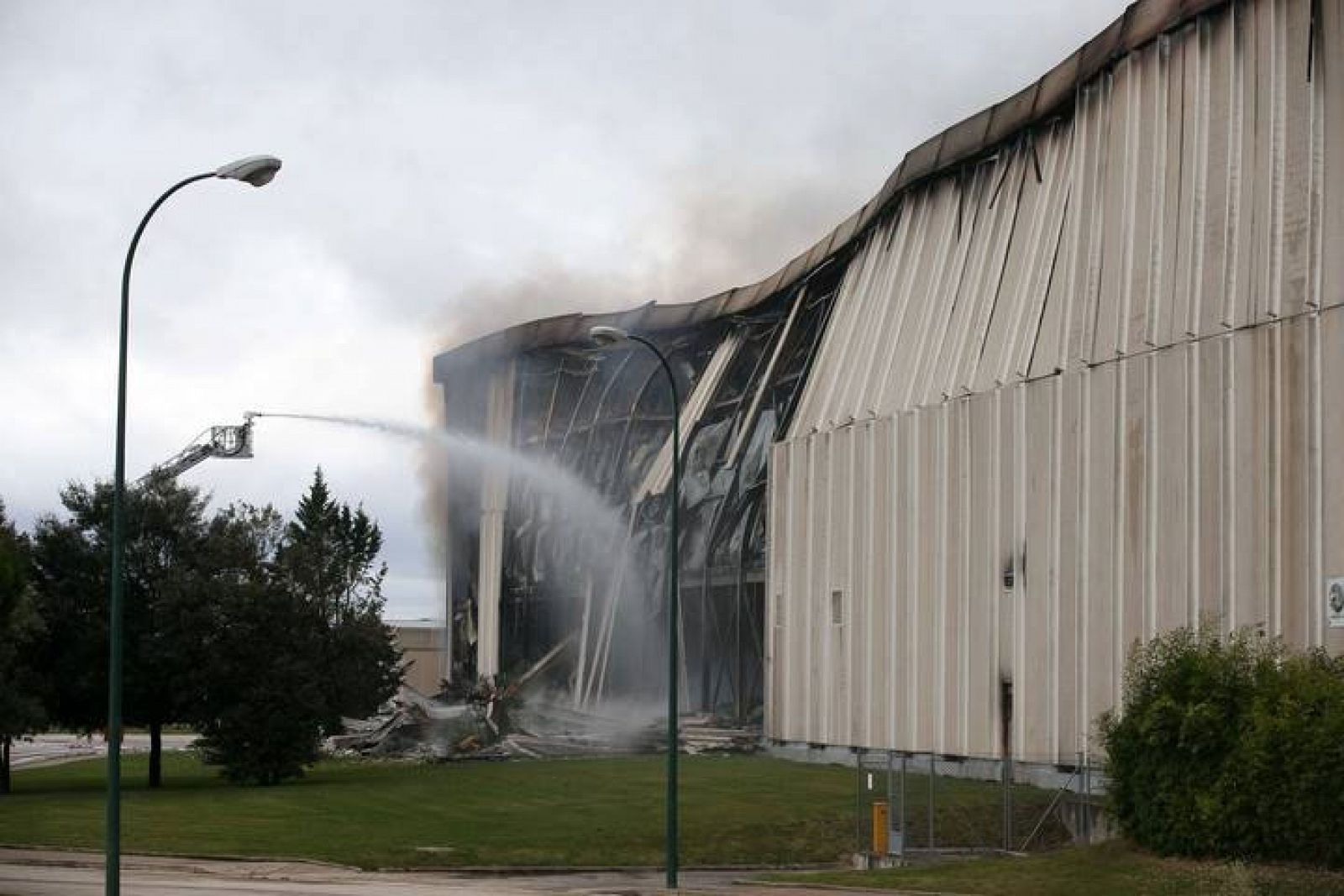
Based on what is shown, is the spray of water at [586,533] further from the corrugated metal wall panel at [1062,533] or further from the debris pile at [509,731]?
the corrugated metal wall panel at [1062,533]

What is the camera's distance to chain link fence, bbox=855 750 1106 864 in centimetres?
3622

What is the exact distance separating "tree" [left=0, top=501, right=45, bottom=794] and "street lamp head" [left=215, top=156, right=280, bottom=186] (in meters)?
22.8

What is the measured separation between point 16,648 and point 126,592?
5.01 meters

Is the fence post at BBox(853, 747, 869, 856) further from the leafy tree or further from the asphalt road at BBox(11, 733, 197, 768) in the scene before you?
the asphalt road at BBox(11, 733, 197, 768)

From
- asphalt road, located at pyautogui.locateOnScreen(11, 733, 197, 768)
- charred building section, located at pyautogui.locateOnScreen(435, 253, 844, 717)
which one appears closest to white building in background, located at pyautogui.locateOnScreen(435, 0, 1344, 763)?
charred building section, located at pyautogui.locateOnScreen(435, 253, 844, 717)

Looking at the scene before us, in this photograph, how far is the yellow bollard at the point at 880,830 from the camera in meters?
36.3

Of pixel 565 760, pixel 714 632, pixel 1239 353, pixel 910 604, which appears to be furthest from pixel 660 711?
pixel 1239 353

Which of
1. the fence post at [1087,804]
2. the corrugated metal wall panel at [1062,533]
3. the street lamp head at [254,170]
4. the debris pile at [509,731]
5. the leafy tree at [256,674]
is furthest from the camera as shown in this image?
the debris pile at [509,731]

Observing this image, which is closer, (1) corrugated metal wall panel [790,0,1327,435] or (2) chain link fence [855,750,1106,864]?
(1) corrugated metal wall panel [790,0,1327,435]

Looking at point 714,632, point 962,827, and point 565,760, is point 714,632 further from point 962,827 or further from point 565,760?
point 962,827

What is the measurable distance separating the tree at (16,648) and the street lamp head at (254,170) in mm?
22811

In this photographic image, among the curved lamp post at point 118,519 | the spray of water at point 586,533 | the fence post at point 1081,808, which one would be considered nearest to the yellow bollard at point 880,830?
the fence post at point 1081,808

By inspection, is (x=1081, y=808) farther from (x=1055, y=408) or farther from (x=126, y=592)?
(x=126, y=592)

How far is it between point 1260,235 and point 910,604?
15848 millimetres
